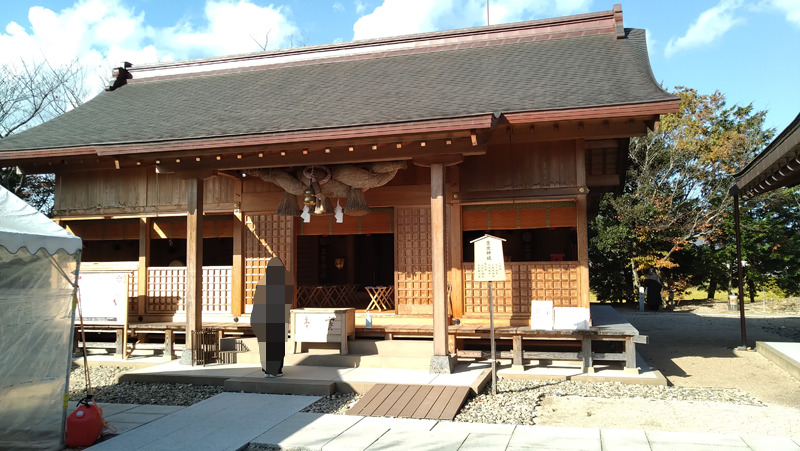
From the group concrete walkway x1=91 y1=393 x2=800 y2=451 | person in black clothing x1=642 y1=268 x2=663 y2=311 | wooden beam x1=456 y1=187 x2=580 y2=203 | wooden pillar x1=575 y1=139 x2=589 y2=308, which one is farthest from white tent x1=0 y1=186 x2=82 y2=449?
person in black clothing x1=642 y1=268 x2=663 y2=311

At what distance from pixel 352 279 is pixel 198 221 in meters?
7.52

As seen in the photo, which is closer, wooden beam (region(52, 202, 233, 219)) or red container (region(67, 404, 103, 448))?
red container (region(67, 404, 103, 448))

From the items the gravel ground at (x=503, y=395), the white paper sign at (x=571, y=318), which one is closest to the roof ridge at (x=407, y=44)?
the white paper sign at (x=571, y=318)

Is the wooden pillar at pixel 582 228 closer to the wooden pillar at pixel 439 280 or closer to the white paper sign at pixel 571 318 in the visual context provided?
the white paper sign at pixel 571 318

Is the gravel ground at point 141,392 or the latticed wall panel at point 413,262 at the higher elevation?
the latticed wall panel at point 413,262

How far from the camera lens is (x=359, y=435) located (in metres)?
5.27

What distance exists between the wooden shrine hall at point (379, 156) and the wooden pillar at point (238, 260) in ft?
0.10

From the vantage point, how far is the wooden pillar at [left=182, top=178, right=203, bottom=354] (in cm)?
856

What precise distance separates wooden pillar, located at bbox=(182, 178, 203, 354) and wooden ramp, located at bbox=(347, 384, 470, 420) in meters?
3.41

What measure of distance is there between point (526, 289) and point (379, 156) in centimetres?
320

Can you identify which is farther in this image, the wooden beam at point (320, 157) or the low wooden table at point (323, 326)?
the low wooden table at point (323, 326)

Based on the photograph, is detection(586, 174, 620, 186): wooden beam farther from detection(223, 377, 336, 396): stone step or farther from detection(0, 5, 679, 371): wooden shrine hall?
detection(223, 377, 336, 396): stone step

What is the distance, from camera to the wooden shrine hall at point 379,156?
765cm

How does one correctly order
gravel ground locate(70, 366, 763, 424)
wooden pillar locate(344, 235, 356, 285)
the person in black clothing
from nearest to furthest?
gravel ground locate(70, 366, 763, 424), wooden pillar locate(344, 235, 356, 285), the person in black clothing
